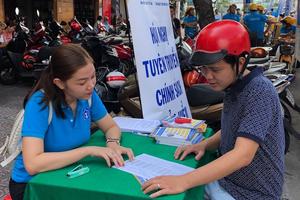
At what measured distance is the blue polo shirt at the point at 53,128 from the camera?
1.69m

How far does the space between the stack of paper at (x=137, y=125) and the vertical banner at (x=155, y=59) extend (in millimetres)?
366

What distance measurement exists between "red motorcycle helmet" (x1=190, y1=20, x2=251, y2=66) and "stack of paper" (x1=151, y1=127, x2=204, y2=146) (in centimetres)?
55

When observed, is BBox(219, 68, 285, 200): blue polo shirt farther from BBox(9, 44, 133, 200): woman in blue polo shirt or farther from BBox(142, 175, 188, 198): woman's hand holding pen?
BBox(9, 44, 133, 200): woman in blue polo shirt

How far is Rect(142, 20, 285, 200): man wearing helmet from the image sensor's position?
1.43 meters

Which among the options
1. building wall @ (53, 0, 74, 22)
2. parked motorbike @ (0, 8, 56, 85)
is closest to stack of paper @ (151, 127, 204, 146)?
parked motorbike @ (0, 8, 56, 85)

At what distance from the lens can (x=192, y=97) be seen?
147 inches

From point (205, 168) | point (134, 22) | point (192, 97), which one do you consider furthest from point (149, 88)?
point (205, 168)

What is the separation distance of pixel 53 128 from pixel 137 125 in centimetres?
63

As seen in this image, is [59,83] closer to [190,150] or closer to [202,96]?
[190,150]

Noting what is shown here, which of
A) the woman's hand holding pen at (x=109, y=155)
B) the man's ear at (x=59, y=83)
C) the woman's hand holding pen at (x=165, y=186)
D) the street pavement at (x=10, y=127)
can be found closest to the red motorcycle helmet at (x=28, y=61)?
the street pavement at (x=10, y=127)

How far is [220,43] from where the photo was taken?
1.50 metres

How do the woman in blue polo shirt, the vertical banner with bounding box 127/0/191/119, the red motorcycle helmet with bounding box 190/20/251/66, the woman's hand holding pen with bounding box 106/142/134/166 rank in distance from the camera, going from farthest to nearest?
the vertical banner with bounding box 127/0/191/119, the woman's hand holding pen with bounding box 106/142/134/166, the woman in blue polo shirt, the red motorcycle helmet with bounding box 190/20/251/66

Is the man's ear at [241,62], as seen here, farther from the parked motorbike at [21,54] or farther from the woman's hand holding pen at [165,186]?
the parked motorbike at [21,54]

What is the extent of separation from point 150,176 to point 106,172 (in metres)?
0.19
